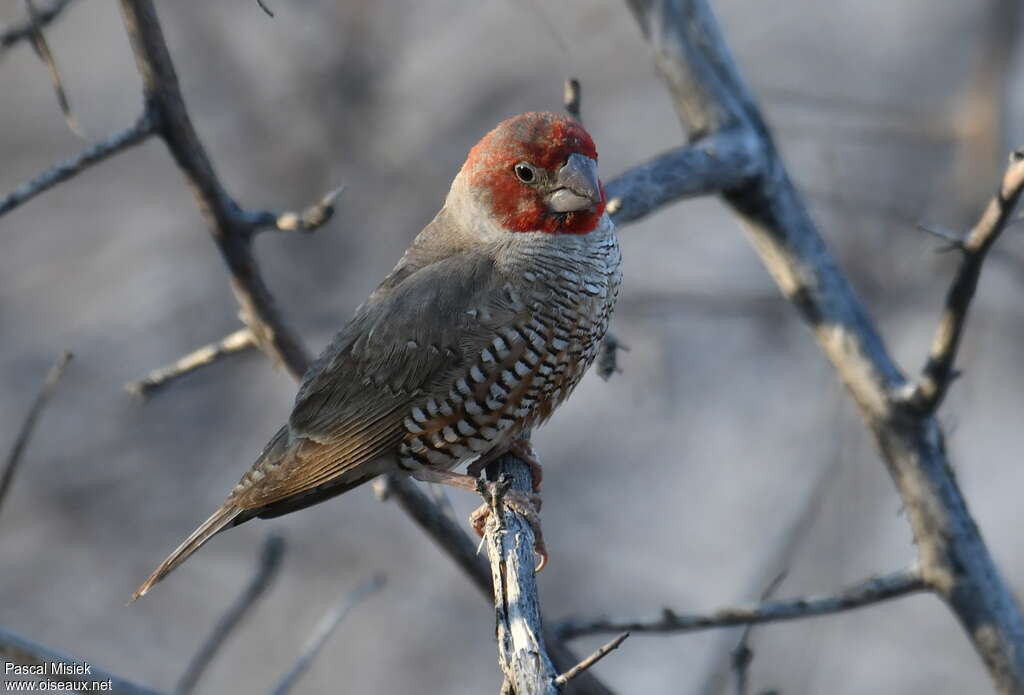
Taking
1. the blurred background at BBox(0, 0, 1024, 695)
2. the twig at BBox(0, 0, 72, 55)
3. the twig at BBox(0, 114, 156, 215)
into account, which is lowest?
the blurred background at BBox(0, 0, 1024, 695)

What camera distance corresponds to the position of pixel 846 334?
3.72 m

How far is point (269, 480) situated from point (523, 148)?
120cm

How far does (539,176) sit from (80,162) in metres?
1.26

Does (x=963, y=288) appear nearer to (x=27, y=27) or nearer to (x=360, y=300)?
(x=27, y=27)

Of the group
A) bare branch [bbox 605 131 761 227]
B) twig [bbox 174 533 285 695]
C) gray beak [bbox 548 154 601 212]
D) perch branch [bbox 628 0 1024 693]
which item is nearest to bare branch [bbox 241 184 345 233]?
gray beak [bbox 548 154 601 212]

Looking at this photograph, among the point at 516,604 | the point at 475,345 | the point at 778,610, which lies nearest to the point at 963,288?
the point at 778,610

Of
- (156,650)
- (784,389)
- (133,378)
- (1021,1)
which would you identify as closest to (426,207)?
(133,378)

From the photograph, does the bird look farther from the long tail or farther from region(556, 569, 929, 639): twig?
region(556, 569, 929, 639): twig

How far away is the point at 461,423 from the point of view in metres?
3.52

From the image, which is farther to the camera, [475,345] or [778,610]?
[475,345]

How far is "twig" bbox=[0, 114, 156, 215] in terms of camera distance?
2.95 m

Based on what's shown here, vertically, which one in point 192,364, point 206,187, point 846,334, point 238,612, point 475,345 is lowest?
point 846,334

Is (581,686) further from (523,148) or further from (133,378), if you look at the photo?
(133,378)

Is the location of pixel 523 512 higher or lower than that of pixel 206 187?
lower
